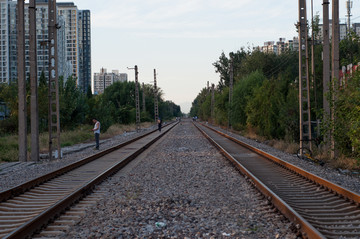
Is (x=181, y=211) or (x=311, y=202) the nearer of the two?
(x=181, y=211)

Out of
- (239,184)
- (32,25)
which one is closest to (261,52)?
(32,25)

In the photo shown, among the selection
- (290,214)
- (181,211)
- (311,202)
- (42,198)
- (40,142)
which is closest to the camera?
(290,214)

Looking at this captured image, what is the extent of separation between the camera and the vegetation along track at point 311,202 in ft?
19.3

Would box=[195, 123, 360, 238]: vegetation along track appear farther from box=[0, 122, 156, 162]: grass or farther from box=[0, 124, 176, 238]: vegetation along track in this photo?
box=[0, 122, 156, 162]: grass

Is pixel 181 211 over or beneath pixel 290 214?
beneath

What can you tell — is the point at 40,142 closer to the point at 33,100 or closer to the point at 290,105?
the point at 33,100

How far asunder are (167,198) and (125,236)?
269 cm

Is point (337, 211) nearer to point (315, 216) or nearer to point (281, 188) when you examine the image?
point (315, 216)

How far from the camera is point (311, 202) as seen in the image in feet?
26.6

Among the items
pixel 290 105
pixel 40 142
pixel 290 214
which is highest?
pixel 290 105

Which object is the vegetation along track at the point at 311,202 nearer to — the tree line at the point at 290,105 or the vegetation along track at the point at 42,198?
the tree line at the point at 290,105

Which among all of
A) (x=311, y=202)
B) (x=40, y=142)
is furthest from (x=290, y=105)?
(x=311, y=202)

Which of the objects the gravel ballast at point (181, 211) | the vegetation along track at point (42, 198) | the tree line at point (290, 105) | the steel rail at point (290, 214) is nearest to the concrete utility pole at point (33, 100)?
the vegetation along track at point (42, 198)

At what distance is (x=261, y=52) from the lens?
2667 inches
